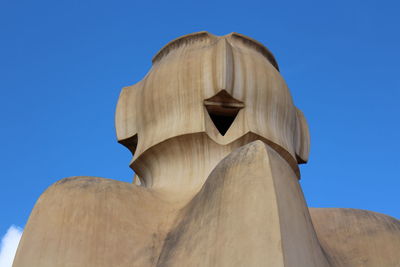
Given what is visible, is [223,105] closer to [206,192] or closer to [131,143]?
[131,143]

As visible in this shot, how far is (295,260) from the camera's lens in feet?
17.7

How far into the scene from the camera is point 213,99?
28.0ft

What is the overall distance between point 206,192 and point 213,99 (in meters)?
2.21

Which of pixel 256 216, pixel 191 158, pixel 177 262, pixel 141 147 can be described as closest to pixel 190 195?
pixel 191 158

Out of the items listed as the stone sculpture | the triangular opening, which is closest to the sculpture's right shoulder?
the stone sculpture

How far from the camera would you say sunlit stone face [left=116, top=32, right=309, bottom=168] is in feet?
27.9

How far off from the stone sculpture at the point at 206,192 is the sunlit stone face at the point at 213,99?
2 centimetres

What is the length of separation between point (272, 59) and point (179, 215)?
11.3ft

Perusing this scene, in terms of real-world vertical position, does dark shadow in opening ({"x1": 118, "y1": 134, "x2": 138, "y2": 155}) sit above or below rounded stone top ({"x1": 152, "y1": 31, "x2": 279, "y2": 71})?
below

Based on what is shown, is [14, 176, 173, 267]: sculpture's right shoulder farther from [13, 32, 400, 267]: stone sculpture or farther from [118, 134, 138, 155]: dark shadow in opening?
[118, 134, 138, 155]: dark shadow in opening

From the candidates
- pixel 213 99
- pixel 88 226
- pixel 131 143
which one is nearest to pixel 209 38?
pixel 213 99

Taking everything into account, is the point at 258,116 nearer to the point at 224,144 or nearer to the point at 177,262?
the point at 224,144

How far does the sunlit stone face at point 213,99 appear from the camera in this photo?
8.49 meters

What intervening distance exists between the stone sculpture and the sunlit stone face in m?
0.02
